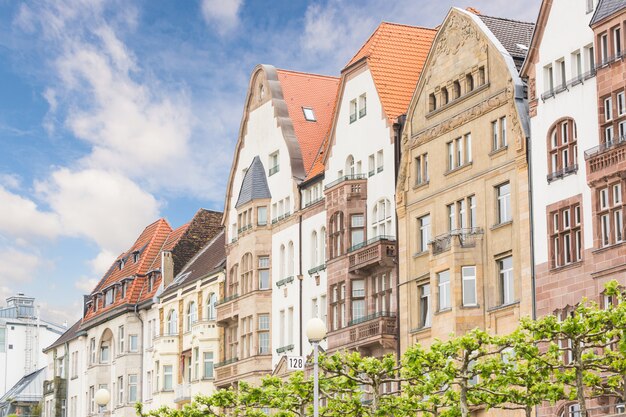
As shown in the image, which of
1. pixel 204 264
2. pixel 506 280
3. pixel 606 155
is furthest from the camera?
pixel 204 264

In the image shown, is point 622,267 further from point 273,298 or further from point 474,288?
point 273,298

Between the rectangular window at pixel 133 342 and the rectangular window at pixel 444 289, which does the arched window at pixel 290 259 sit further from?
the rectangular window at pixel 133 342

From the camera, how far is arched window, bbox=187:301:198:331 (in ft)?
291

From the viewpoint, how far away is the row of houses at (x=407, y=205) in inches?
2119

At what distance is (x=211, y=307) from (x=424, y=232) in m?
26.3

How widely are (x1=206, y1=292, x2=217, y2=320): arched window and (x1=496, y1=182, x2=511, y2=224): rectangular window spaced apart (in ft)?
101

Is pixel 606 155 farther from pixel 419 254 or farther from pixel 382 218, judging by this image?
pixel 382 218

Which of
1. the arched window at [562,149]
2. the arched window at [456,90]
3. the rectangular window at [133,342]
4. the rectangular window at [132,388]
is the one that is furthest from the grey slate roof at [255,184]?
the arched window at [562,149]

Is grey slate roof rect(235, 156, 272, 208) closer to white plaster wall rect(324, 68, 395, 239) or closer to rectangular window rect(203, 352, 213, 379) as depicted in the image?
white plaster wall rect(324, 68, 395, 239)

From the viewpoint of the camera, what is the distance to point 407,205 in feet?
213

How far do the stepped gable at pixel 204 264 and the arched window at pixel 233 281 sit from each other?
2.74 metres

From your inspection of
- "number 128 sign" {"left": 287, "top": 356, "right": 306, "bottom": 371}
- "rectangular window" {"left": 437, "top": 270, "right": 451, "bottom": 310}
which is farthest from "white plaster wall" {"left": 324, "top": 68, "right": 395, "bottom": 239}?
"number 128 sign" {"left": 287, "top": 356, "right": 306, "bottom": 371}

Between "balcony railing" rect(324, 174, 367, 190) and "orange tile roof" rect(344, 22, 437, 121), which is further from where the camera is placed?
"balcony railing" rect(324, 174, 367, 190)

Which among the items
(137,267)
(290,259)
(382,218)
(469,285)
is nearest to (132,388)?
(137,267)
